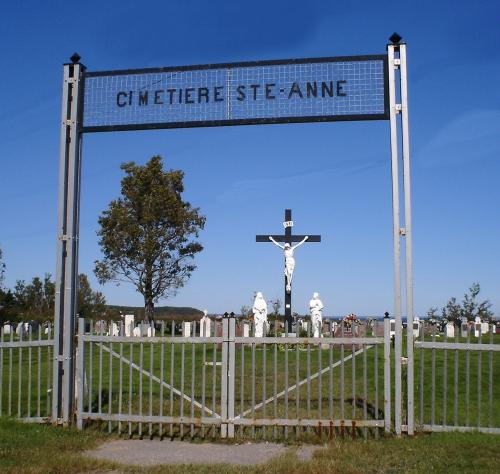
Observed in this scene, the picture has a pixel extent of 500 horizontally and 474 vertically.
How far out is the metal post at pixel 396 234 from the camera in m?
7.77

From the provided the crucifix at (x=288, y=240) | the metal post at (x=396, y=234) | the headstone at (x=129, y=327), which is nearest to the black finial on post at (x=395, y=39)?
the metal post at (x=396, y=234)

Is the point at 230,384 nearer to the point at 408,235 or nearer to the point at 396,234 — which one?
the point at 396,234

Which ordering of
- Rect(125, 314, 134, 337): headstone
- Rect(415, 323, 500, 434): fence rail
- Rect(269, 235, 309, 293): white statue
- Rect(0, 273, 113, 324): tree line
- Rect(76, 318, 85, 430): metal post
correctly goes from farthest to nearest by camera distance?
Rect(0, 273, 113, 324): tree line, Rect(269, 235, 309, 293): white statue, Rect(125, 314, 134, 337): headstone, Rect(76, 318, 85, 430): metal post, Rect(415, 323, 500, 434): fence rail

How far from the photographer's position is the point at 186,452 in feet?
23.9

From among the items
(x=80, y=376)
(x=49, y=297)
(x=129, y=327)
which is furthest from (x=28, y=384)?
(x=49, y=297)

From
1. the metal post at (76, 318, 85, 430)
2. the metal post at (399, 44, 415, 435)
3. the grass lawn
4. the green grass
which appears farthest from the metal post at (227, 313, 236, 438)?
the metal post at (399, 44, 415, 435)

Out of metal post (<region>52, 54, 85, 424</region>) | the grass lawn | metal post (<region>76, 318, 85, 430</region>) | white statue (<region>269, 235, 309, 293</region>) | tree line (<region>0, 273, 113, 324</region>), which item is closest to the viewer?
the grass lawn

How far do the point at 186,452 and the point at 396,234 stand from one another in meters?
3.57

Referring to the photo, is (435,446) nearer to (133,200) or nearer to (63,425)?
(63,425)

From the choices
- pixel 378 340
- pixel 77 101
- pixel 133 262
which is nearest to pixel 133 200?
pixel 133 262

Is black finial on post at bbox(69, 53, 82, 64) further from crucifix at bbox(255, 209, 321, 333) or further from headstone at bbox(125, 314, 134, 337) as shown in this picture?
crucifix at bbox(255, 209, 321, 333)

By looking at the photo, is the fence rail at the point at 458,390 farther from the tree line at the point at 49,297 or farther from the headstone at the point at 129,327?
the tree line at the point at 49,297

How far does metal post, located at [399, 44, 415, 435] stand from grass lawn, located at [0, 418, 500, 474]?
0.54m

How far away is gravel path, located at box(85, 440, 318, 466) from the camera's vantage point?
688 centimetres
